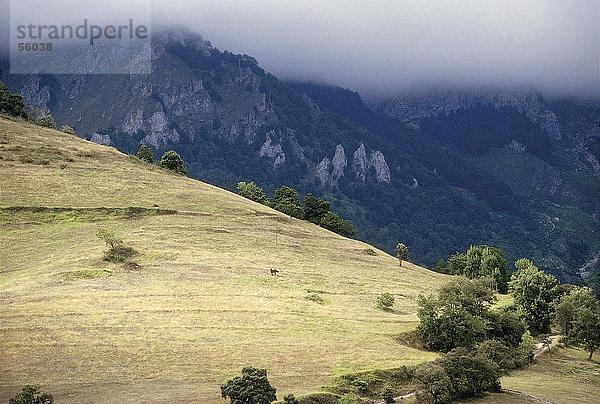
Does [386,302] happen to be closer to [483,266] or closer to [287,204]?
[483,266]

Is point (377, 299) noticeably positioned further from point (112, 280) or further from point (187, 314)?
point (112, 280)

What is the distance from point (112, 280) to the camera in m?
81.7

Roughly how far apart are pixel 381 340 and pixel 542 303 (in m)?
41.4

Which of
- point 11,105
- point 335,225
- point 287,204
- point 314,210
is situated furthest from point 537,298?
point 11,105

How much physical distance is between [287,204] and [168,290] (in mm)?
82284

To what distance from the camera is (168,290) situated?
80.0 m

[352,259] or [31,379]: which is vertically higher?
[352,259]

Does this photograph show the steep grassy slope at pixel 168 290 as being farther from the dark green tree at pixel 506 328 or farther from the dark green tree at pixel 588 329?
the dark green tree at pixel 588 329

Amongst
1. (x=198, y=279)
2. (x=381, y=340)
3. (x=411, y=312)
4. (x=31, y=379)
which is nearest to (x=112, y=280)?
(x=198, y=279)

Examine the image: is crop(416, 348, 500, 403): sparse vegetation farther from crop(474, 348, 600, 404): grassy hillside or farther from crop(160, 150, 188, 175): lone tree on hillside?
crop(160, 150, 188, 175): lone tree on hillside

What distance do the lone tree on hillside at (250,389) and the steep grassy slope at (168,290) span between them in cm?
158

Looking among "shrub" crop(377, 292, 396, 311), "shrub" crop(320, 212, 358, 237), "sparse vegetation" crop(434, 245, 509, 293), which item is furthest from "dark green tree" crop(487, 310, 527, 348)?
"shrub" crop(320, 212, 358, 237)

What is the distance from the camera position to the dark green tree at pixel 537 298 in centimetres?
10012

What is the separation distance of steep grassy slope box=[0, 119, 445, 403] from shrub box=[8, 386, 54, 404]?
305cm
